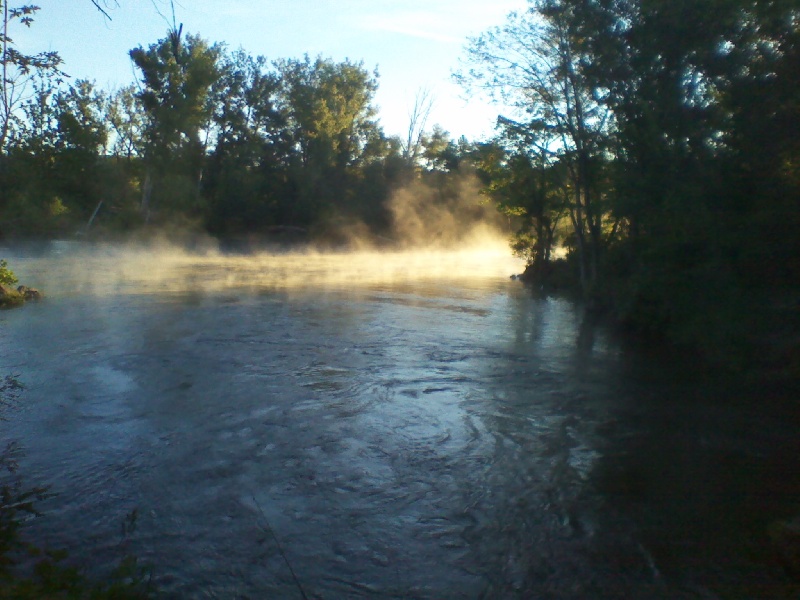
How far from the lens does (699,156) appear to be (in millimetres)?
15617

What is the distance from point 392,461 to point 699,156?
10968 millimetres

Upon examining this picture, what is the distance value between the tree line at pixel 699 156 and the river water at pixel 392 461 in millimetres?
1593

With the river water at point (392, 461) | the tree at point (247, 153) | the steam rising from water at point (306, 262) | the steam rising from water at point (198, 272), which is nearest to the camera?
the river water at point (392, 461)

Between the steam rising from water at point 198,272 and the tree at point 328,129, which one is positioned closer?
the steam rising from water at point 198,272

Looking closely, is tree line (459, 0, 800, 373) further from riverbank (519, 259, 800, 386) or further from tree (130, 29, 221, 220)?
tree (130, 29, 221, 220)

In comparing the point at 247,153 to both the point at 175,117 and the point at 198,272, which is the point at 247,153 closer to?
the point at 175,117

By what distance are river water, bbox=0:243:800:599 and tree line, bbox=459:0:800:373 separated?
62.7 inches

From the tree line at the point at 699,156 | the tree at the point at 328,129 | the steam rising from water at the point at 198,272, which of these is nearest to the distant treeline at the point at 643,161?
the tree line at the point at 699,156

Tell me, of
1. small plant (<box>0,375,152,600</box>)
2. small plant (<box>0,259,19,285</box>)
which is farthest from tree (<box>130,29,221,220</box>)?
small plant (<box>0,375,152,600</box>)

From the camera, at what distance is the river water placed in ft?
20.3

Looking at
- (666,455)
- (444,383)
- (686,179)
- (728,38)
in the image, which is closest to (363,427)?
(444,383)

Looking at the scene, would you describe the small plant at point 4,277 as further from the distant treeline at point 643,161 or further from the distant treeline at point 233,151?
the distant treeline at point 233,151

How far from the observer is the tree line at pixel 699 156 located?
1312 cm

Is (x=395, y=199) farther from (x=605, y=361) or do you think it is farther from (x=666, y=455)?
(x=666, y=455)
